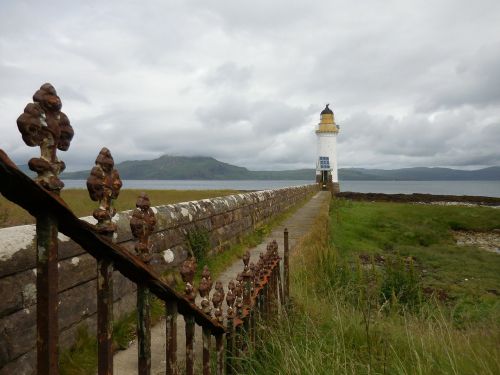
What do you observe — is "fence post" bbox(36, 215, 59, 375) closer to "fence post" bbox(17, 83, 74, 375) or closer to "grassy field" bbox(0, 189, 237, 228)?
"fence post" bbox(17, 83, 74, 375)

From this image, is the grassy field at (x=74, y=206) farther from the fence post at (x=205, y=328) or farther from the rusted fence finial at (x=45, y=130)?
the rusted fence finial at (x=45, y=130)

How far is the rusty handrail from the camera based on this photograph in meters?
0.94

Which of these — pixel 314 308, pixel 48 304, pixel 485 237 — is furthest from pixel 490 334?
pixel 485 237

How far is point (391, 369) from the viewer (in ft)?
10.0

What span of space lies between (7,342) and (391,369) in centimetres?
265

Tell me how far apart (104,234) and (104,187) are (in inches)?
5.9

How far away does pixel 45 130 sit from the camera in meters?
1.02

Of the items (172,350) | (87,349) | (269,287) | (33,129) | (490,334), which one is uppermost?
(33,129)

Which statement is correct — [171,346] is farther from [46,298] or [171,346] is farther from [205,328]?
[46,298]

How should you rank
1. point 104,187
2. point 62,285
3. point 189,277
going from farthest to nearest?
point 62,285 → point 189,277 → point 104,187

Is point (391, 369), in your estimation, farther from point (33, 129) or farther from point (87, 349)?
point (33, 129)

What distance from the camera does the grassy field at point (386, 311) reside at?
9.98 feet

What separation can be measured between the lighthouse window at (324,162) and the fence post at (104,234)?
4333cm

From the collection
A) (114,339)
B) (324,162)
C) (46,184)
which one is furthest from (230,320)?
(324,162)
